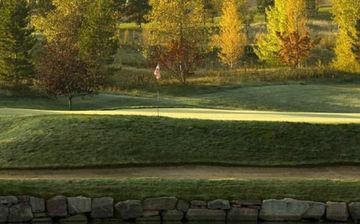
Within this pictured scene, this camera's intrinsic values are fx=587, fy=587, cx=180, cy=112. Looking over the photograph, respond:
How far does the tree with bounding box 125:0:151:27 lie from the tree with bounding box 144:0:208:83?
31.4 m

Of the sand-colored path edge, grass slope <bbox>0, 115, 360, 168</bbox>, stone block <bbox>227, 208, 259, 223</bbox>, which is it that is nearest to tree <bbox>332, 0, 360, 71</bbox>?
grass slope <bbox>0, 115, 360, 168</bbox>

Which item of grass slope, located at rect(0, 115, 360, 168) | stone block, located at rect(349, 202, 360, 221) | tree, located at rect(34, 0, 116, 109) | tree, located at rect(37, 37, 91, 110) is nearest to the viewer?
stone block, located at rect(349, 202, 360, 221)

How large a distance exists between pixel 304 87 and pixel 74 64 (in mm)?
18369

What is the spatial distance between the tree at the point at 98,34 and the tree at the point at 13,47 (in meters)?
4.74

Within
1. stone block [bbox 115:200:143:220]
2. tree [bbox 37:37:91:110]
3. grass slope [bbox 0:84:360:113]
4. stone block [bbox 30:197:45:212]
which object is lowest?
stone block [bbox 115:200:143:220]

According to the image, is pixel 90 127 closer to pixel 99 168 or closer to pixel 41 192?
pixel 99 168

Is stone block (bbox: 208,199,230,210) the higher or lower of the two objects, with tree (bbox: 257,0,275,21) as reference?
lower

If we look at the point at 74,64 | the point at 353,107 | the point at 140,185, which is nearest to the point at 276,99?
the point at 353,107

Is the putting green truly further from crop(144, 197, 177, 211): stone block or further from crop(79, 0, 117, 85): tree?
Answer: crop(79, 0, 117, 85): tree

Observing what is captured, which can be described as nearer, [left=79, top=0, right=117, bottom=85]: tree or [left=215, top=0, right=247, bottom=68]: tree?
[left=79, top=0, right=117, bottom=85]: tree

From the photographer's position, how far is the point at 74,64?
1486 inches

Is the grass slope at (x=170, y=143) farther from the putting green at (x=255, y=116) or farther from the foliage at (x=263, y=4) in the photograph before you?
the foliage at (x=263, y=4)

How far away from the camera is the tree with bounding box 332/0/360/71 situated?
2119 inches

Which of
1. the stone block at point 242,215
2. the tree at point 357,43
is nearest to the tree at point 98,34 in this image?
the tree at point 357,43
